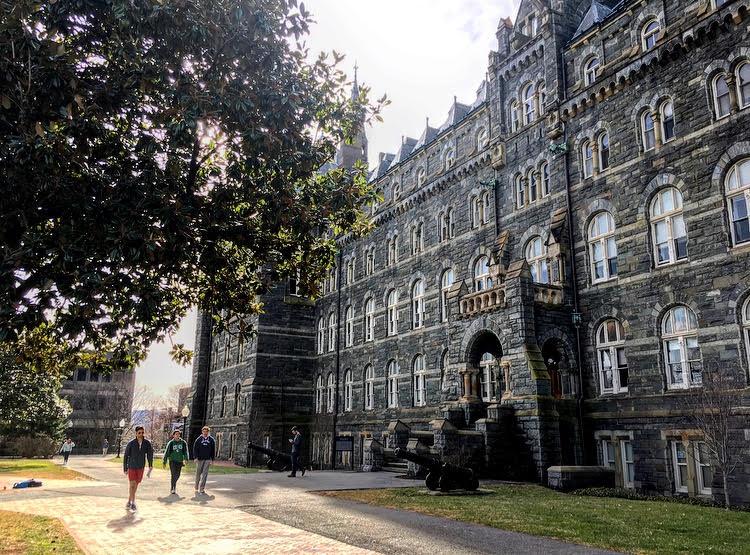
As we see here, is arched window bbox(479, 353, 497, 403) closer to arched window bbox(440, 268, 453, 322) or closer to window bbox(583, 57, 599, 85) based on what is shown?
arched window bbox(440, 268, 453, 322)

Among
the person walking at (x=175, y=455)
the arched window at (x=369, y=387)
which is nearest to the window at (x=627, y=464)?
the person walking at (x=175, y=455)

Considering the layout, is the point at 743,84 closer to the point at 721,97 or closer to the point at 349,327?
the point at 721,97

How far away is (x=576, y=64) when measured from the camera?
23.7 meters

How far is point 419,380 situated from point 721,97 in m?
18.4

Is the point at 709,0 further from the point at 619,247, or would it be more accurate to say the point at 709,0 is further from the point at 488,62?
the point at 488,62

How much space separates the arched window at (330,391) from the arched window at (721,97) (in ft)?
88.5

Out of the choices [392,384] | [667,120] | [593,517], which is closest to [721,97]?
[667,120]

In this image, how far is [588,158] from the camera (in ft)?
74.5

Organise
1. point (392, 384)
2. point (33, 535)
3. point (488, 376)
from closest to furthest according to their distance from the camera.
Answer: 1. point (33, 535)
2. point (488, 376)
3. point (392, 384)

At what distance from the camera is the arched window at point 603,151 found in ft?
72.1

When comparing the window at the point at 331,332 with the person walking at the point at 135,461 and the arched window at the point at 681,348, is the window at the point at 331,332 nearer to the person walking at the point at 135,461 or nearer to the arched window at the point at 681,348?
the arched window at the point at 681,348

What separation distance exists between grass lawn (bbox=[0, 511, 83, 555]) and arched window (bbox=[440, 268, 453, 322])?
20.4m

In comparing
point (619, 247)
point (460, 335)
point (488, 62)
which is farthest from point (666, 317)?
point (488, 62)

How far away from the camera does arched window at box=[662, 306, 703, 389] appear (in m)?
17.9
